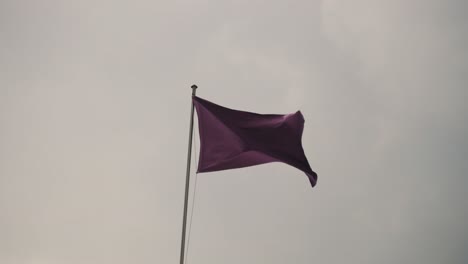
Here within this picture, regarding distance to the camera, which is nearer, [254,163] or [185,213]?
[185,213]

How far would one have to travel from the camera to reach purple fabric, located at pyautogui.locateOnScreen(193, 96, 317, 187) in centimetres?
1909

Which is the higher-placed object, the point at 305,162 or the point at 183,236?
the point at 305,162

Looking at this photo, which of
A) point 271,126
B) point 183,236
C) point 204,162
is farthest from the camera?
point 271,126

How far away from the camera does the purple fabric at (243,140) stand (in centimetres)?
1909

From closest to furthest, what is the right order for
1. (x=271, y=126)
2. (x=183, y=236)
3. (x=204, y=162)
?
1. (x=183, y=236)
2. (x=204, y=162)
3. (x=271, y=126)

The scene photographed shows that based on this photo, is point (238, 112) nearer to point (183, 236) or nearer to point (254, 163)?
point (254, 163)

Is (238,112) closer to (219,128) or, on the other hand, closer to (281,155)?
(219,128)

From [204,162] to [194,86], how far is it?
10.5ft

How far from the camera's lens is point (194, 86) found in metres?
19.8

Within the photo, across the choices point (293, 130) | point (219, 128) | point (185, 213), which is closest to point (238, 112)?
point (219, 128)

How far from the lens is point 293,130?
20.4 m

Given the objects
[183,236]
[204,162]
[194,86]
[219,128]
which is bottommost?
[183,236]

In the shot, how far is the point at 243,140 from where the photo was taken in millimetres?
19172

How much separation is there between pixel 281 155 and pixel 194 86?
4509 mm
